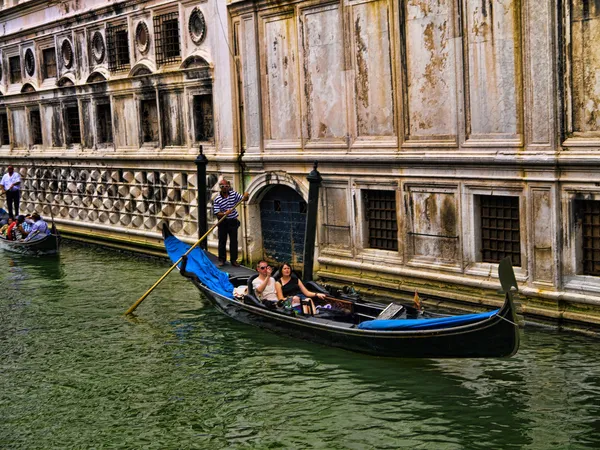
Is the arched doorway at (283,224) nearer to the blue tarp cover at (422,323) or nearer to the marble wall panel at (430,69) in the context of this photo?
the marble wall panel at (430,69)

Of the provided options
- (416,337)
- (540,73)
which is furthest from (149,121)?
(416,337)

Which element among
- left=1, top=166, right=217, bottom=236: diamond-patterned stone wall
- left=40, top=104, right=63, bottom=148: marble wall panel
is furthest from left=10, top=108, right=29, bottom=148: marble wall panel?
left=40, top=104, right=63, bottom=148: marble wall panel

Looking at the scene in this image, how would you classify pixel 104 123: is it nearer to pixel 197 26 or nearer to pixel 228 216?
pixel 197 26

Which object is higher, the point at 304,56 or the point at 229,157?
the point at 304,56

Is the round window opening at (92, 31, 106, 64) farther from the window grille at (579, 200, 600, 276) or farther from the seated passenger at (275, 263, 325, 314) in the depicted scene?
the window grille at (579, 200, 600, 276)

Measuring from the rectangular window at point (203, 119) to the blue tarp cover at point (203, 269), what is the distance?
3.18 m

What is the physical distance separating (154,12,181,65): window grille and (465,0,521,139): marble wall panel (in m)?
7.20

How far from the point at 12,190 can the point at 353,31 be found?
12.0m

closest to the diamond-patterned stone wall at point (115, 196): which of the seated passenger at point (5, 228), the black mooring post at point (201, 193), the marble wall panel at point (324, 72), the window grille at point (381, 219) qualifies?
the black mooring post at point (201, 193)

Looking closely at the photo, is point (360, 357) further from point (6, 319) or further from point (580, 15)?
point (6, 319)

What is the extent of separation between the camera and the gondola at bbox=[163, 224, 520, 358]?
9039mm

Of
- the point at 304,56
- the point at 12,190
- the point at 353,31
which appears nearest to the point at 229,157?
the point at 304,56

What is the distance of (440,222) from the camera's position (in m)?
12.5

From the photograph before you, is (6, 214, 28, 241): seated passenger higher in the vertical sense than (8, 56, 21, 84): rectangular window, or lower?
→ lower
